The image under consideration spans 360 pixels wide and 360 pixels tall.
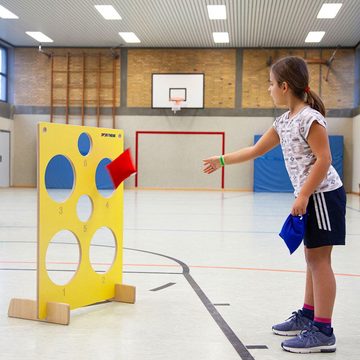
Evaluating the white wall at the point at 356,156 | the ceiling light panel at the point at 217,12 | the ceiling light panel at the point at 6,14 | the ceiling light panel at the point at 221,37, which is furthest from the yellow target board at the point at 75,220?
the white wall at the point at 356,156

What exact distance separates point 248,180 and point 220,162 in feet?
60.3

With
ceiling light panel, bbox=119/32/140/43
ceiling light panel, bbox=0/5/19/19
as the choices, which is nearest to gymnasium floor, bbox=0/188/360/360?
ceiling light panel, bbox=0/5/19/19

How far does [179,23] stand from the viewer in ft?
59.4

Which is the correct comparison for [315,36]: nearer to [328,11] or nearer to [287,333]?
[328,11]

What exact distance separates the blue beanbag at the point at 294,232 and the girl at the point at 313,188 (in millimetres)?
55

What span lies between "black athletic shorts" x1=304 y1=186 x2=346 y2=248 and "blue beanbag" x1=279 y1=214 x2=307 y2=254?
0.05 metres

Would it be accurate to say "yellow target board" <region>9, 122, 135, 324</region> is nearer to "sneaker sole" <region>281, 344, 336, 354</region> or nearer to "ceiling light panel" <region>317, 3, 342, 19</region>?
"sneaker sole" <region>281, 344, 336, 354</region>

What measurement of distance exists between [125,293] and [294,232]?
1431 millimetres

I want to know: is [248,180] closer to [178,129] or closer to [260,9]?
[178,129]

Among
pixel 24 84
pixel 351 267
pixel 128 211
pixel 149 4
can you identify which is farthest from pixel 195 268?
pixel 24 84

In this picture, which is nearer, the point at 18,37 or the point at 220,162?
the point at 220,162

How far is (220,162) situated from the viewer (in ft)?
11.1

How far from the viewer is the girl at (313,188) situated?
9.12ft

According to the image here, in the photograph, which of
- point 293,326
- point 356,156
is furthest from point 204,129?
point 293,326
